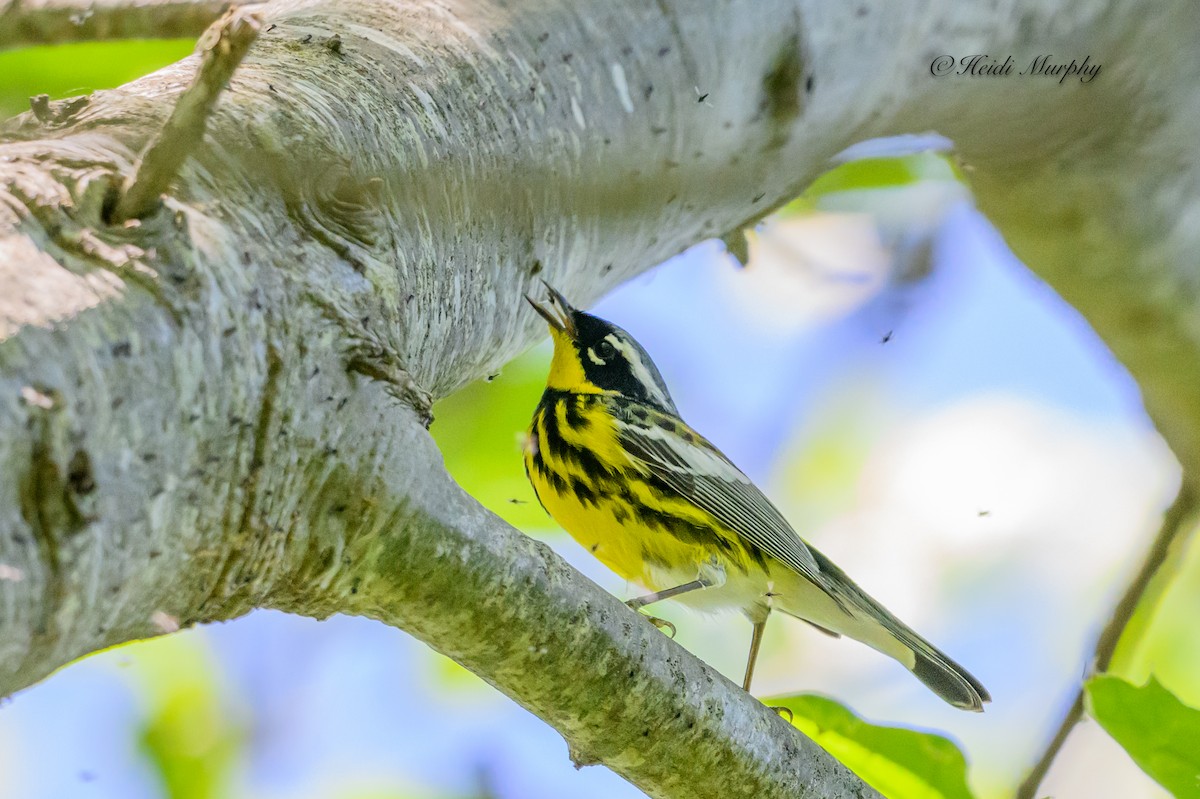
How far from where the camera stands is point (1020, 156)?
8.72 ft

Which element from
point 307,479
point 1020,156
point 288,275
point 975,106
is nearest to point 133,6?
point 288,275

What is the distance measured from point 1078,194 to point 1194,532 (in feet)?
3.19

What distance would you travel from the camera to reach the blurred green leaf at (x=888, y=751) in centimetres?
212

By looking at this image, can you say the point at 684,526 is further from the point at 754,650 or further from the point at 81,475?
the point at 81,475

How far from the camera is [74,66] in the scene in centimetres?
294

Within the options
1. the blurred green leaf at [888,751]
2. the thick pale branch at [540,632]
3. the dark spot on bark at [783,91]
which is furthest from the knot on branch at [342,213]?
the blurred green leaf at [888,751]

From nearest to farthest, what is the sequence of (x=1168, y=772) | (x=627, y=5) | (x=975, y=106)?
(x=1168, y=772)
(x=627, y=5)
(x=975, y=106)

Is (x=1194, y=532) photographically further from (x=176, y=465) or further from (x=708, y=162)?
(x=176, y=465)

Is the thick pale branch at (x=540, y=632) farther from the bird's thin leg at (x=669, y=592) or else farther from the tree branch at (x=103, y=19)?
the tree branch at (x=103, y=19)

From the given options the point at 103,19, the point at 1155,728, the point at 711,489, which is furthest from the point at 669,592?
the point at 103,19

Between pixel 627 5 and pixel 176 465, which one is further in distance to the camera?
pixel 627 5

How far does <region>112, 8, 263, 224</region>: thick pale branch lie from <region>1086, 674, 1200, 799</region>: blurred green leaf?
5.86 feet

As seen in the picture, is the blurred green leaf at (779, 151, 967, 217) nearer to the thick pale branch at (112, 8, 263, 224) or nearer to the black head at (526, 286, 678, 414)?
the black head at (526, 286, 678, 414)

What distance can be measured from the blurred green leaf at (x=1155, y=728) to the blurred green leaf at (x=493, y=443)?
1.85 m
